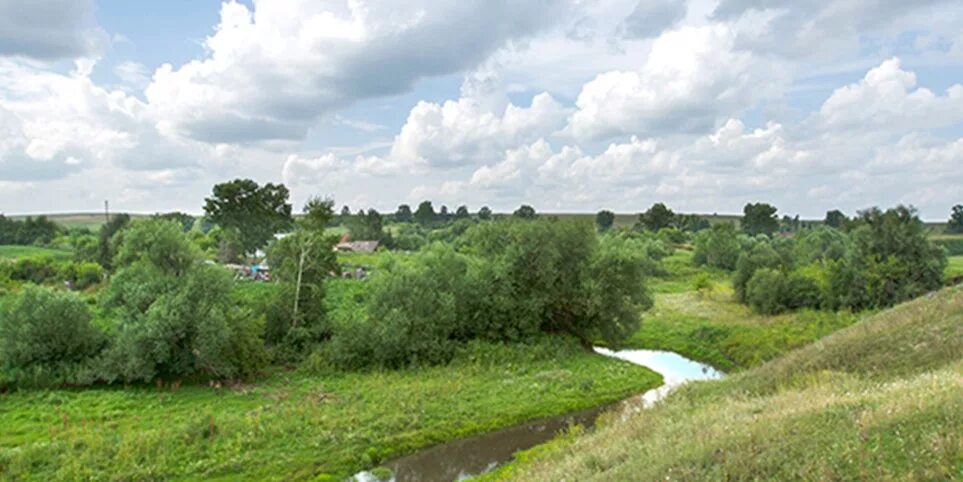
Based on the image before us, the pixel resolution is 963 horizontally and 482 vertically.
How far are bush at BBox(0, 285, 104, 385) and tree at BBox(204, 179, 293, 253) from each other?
127 ft

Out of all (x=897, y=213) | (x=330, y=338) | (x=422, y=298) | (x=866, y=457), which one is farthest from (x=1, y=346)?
(x=897, y=213)

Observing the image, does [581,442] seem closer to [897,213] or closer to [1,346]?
[1,346]

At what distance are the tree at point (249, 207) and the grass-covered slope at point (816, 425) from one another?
188 feet

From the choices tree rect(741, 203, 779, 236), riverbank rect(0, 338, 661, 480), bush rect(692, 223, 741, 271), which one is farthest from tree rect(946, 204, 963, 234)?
riverbank rect(0, 338, 661, 480)

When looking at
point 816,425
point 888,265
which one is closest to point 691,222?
point 888,265

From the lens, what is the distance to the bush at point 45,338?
30141mm

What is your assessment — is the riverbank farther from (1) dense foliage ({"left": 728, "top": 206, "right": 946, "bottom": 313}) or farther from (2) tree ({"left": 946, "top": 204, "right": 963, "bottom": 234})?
(2) tree ({"left": 946, "top": 204, "right": 963, "bottom": 234})

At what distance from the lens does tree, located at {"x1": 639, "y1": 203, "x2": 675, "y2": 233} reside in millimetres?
151500

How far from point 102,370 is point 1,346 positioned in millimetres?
5329

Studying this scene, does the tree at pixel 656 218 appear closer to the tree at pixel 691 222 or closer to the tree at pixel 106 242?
the tree at pixel 691 222

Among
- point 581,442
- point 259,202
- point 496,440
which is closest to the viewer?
point 581,442

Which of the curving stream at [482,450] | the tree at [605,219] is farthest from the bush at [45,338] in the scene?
the tree at [605,219]

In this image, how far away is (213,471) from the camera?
65.2 ft

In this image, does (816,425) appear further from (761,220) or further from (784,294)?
(761,220)
